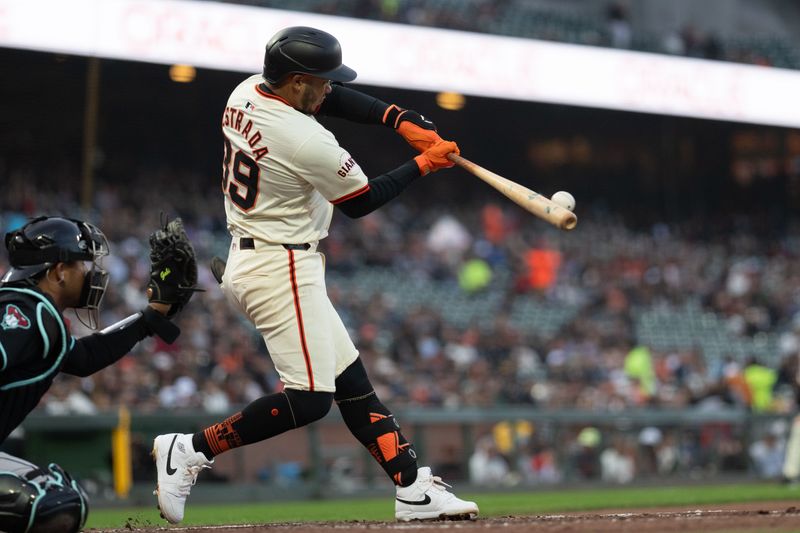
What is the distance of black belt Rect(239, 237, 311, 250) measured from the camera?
4.58 m

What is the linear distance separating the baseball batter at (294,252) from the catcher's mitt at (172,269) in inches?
9.8

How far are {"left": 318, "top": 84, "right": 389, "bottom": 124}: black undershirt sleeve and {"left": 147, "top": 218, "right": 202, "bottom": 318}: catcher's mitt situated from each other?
2.86 ft

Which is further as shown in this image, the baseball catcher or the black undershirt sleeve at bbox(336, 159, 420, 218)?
the black undershirt sleeve at bbox(336, 159, 420, 218)

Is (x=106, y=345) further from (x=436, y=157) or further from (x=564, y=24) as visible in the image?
(x=564, y=24)

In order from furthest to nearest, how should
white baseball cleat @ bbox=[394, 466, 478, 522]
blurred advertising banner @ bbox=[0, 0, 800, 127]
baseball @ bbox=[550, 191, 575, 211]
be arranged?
blurred advertising banner @ bbox=[0, 0, 800, 127] → white baseball cleat @ bbox=[394, 466, 478, 522] → baseball @ bbox=[550, 191, 575, 211]

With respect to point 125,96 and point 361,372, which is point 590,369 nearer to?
point 125,96

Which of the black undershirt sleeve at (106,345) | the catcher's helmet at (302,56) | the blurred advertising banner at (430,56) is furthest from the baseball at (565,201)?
the blurred advertising banner at (430,56)

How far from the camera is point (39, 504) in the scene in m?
3.79

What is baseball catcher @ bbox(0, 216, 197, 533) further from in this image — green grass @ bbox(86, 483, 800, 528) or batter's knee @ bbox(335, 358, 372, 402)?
green grass @ bbox(86, 483, 800, 528)

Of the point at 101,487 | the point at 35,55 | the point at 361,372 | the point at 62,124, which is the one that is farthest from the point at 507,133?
the point at 361,372

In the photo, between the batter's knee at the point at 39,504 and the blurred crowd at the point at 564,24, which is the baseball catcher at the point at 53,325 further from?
the blurred crowd at the point at 564,24

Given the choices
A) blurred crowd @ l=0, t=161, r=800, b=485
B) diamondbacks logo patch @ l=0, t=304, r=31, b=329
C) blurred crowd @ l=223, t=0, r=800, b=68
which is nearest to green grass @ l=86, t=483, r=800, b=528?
blurred crowd @ l=0, t=161, r=800, b=485

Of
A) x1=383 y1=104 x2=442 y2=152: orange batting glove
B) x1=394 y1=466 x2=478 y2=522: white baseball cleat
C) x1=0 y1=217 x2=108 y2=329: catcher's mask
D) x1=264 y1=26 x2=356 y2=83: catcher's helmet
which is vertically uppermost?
x1=264 y1=26 x2=356 y2=83: catcher's helmet

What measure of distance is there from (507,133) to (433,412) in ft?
30.8
